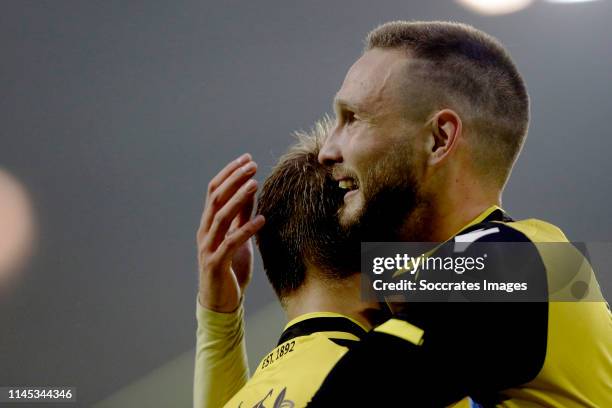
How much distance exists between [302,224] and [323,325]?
161 millimetres

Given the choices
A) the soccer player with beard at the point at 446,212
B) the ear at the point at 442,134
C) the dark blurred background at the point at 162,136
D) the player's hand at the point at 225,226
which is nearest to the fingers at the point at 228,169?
the player's hand at the point at 225,226

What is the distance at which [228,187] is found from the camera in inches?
33.8

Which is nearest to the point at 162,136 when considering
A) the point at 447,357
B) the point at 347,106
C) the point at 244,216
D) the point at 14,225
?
the point at 14,225

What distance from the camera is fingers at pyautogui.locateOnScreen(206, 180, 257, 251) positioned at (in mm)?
840

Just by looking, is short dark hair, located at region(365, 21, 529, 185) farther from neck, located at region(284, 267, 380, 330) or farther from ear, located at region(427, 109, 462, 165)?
neck, located at region(284, 267, 380, 330)

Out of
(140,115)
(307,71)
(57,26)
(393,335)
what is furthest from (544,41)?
(393,335)

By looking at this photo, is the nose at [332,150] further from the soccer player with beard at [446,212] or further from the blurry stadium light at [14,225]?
the blurry stadium light at [14,225]

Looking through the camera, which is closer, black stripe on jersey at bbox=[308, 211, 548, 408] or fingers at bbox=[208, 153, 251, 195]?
black stripe on jersey at bbox=[308, 211, 548, 408]

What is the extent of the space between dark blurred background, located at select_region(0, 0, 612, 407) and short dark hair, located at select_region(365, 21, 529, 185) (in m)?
1.57

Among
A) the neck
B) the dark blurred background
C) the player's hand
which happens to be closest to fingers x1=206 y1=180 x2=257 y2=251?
the player's hand

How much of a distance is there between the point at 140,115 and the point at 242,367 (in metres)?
1.41

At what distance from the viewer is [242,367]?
105cm

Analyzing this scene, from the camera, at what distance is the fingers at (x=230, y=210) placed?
33.1 inches

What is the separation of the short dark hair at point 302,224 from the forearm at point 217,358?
0.16m
